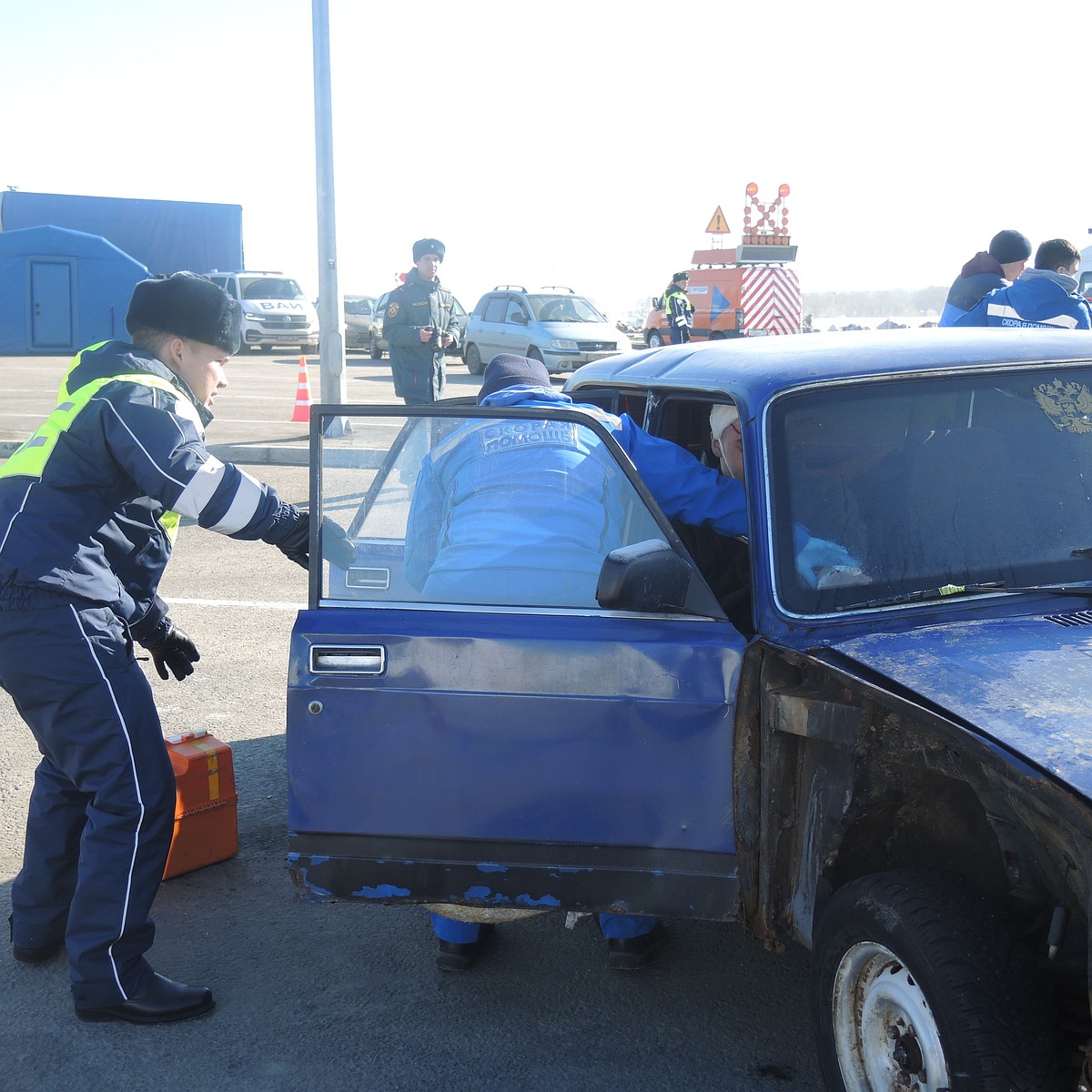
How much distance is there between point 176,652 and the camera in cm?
368

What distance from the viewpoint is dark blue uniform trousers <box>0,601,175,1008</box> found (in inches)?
115

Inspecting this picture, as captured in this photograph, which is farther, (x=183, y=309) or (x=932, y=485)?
(x=183, y=309)

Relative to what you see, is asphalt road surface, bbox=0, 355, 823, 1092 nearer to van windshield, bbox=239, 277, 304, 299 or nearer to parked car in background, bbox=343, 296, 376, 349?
van windshield, bbox=239, 277, 304, 299

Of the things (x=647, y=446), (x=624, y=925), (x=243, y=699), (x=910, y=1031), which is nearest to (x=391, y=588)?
(x=647, y=446)

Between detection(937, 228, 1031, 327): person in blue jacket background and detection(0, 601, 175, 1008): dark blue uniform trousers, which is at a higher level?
detection(937, 228, 1031, 327): person in blue jacket background

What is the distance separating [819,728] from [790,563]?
18.0 inches

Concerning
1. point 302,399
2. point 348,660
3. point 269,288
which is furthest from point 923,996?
point 269,288

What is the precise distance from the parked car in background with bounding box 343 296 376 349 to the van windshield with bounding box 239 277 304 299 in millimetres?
1512

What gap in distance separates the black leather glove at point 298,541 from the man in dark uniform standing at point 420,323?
6.71 metres

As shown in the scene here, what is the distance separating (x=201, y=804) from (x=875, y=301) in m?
108

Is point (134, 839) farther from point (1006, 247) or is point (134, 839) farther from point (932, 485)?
point (1006, 247)

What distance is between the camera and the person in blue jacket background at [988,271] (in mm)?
6859

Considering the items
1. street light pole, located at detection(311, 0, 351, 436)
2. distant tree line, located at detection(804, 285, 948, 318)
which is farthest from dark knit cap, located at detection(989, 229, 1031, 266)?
distant tree line, located at detection(804, 285, 948, 318)

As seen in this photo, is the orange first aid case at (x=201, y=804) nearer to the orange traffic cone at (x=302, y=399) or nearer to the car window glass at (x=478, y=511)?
the car window glass at (x=478, y=511)
